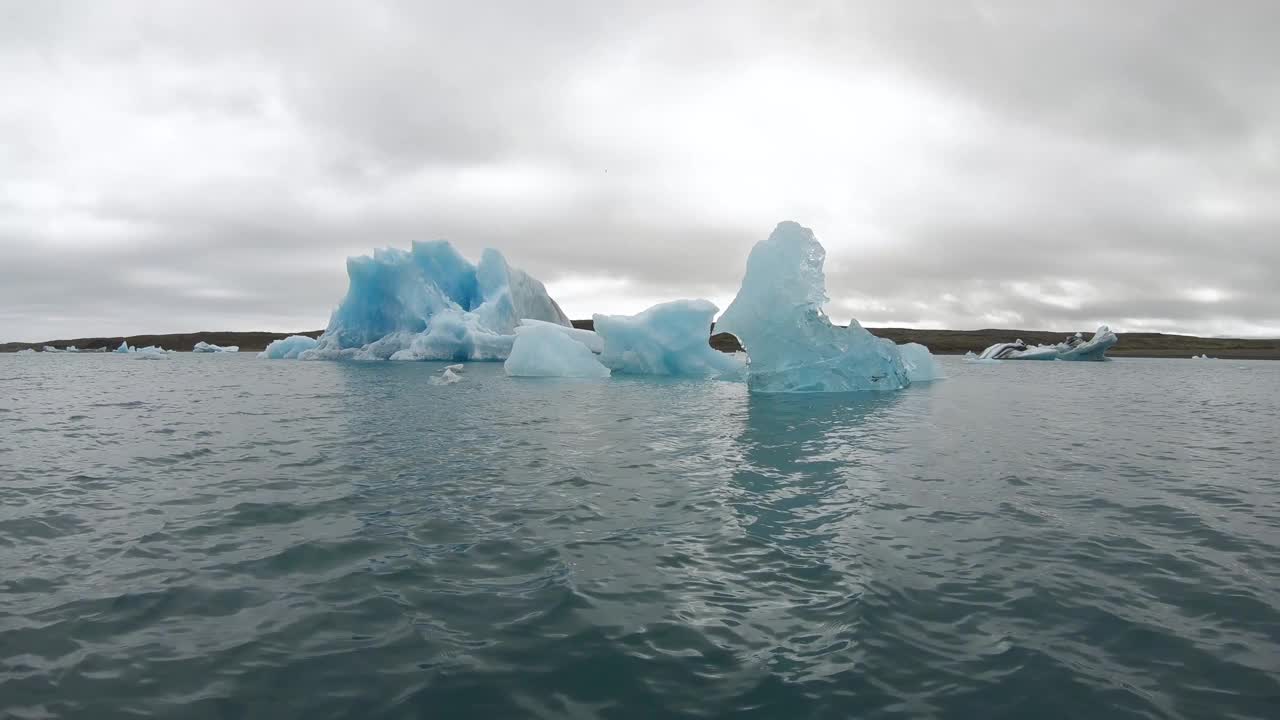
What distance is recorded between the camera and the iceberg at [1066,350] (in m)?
57.1

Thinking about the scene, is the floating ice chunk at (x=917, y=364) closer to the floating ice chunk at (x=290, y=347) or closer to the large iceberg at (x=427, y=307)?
the large iceberg at (x=427, y=307)

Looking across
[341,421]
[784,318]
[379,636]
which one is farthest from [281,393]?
[379,636]

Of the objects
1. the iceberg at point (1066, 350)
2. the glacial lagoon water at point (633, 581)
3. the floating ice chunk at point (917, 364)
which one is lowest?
the glacial lagoon water at point (633, 581)

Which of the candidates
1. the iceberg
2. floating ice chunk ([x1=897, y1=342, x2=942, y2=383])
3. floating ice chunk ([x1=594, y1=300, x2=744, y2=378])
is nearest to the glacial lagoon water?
floating ice chunk ([x1=594, y1=300, x2=744, y2=378])

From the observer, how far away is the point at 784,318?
21625 mm

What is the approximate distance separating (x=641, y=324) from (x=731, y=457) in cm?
2037

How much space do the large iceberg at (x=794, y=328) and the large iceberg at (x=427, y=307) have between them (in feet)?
78.0

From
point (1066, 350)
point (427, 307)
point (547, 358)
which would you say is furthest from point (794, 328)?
point (1066, 350)

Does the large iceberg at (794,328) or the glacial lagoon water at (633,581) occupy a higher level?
the large iceberg at (794,328)

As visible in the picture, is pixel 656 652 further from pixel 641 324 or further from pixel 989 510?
pixel 641 324

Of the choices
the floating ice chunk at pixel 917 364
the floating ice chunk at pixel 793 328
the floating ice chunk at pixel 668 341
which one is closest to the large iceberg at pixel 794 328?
the floating ice chunk at pixel 793 328

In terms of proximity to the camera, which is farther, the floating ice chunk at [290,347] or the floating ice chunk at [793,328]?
the floating ice chunk at [290,347]

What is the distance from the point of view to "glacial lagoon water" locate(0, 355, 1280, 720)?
11.4 feet

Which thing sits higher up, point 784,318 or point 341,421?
point 784,318
